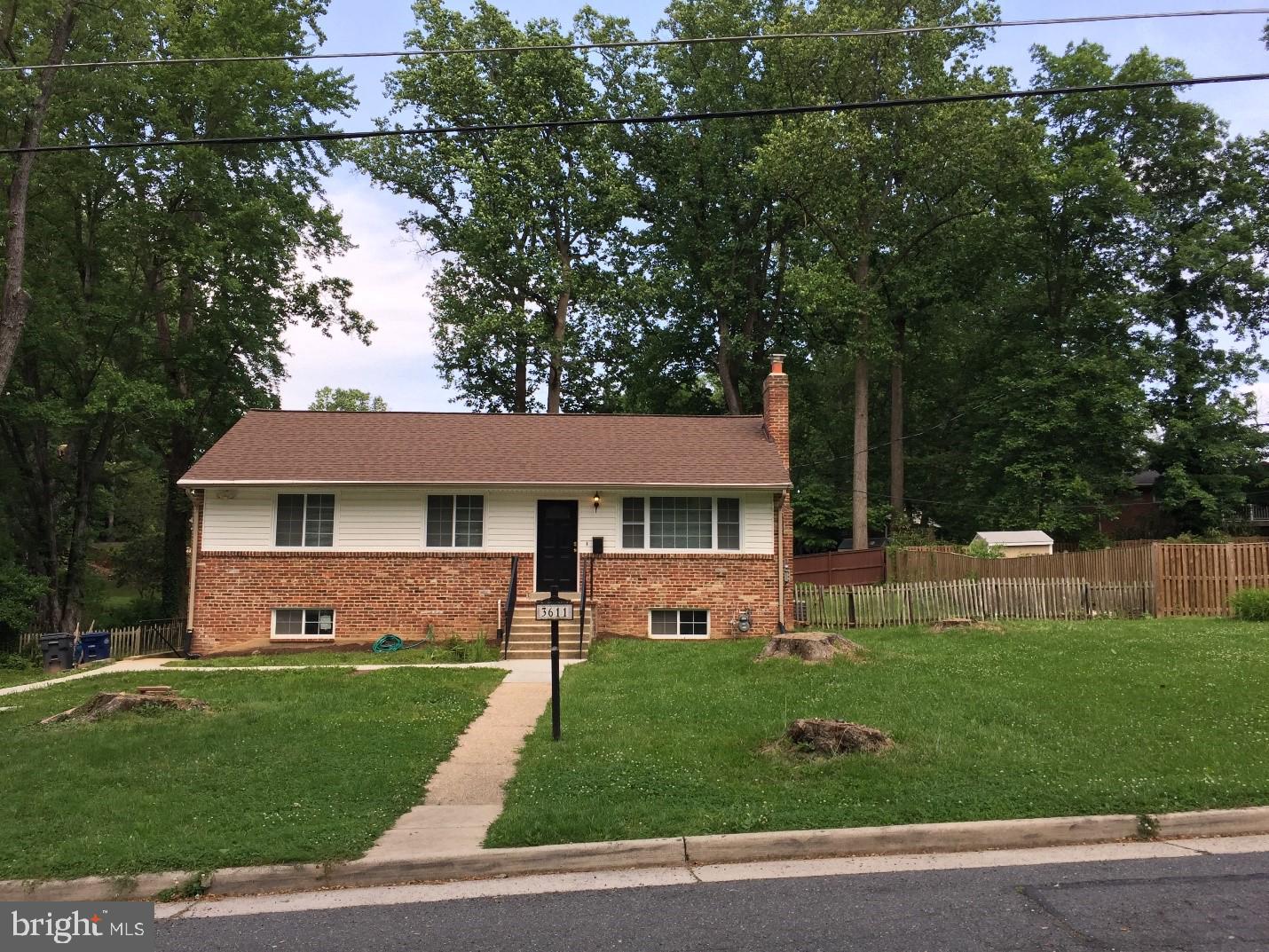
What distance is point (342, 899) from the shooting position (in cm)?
494

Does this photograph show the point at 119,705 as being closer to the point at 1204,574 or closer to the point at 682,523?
the point at 682,523

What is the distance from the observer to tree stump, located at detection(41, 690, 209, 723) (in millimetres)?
9180

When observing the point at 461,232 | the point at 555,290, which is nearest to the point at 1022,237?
the point at 555,290

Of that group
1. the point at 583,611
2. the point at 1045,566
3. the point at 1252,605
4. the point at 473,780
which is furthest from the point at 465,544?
the point at 1252,605

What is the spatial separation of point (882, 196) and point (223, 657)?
81.5 feet

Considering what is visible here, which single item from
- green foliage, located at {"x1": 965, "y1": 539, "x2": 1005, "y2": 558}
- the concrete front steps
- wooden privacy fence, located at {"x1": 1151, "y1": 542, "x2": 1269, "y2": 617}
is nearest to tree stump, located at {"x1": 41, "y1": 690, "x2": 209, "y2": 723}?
the concrete front steps

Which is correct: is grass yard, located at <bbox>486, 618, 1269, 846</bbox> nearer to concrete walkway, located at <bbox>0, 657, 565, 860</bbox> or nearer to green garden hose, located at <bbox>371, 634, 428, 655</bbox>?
concrete walkway, located at <bbox>0, 657, 565, 860</bbox>

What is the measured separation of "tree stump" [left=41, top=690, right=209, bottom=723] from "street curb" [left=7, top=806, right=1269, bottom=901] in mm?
4661

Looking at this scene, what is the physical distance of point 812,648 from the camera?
443 inches

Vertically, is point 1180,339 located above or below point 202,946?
above

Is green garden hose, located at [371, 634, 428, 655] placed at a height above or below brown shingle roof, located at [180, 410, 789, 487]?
below

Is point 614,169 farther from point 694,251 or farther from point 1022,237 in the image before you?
point 1022,237

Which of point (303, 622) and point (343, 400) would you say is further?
point (343, 400)
